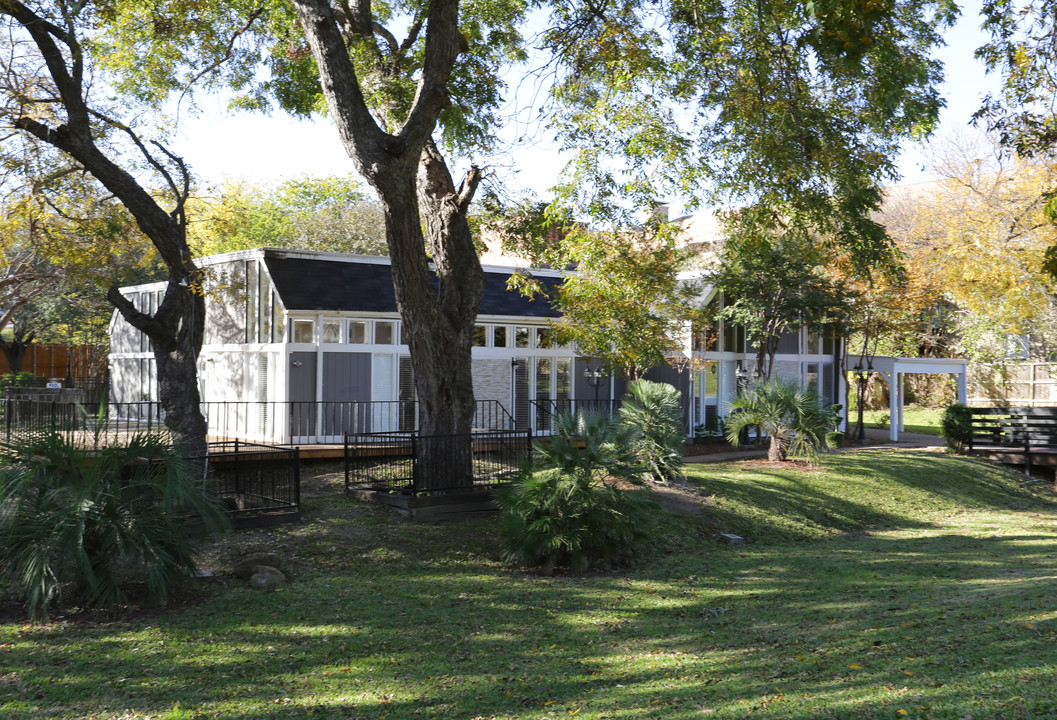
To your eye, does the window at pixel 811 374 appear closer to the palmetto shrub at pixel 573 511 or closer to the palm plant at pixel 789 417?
the palm plant at pixel 789 417

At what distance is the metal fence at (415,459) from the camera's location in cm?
1306

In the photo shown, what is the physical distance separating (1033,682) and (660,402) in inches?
405

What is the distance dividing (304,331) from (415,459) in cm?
727

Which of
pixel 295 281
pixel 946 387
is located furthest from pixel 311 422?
pixel 946 387

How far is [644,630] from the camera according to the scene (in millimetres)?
8445

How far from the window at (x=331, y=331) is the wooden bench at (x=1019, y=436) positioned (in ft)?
51.7

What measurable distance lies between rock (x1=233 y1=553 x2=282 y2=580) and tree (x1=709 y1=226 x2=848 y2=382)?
1520 centimetres

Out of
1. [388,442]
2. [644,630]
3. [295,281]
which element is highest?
[295,281]

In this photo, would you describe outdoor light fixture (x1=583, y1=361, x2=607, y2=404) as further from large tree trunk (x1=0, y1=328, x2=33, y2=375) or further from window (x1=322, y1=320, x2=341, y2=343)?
large tree trunk (x1=0, y1=328, x2=33, y2=375)

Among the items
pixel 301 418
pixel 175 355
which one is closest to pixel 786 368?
pixel 301 418

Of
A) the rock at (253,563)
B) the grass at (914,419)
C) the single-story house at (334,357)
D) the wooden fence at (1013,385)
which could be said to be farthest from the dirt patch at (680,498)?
the wooden fence at (1013,385)

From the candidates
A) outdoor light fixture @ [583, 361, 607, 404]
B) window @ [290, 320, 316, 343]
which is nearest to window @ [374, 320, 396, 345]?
window @ [290, 320, 316, 343]

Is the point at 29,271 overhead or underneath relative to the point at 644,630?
overhead

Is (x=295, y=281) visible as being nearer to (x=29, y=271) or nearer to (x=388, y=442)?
(x=388, y=442)
